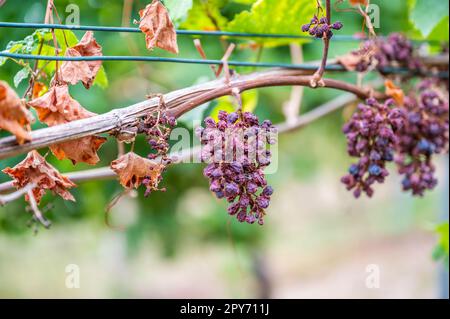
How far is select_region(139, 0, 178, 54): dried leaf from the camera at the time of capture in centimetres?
98

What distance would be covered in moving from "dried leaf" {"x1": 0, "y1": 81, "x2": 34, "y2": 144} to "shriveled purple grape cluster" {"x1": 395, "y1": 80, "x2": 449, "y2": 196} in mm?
858

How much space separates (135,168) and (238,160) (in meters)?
0.18

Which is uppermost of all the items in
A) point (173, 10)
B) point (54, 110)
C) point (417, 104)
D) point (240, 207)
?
point (173, 10)

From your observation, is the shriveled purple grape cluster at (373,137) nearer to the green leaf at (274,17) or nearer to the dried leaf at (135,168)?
the green leaf at (274,17)

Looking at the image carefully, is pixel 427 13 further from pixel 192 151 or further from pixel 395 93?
pixel 192 151

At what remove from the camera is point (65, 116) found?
0.95m

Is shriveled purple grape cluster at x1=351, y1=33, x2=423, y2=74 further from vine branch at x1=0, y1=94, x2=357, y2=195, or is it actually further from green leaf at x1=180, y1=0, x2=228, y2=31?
green leaf at x1=180, y1=0, x2=228, y2=31

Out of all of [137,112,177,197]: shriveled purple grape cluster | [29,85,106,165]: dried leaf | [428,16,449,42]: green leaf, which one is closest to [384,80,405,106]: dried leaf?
[428,16,449,42]: green leaf

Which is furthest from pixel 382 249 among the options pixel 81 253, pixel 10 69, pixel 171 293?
pixel 10 69

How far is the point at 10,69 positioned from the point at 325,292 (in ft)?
19.5

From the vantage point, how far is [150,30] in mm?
992

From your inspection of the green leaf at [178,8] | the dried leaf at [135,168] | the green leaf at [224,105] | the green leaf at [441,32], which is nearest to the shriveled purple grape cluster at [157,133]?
the dried leaf at [135,168]
